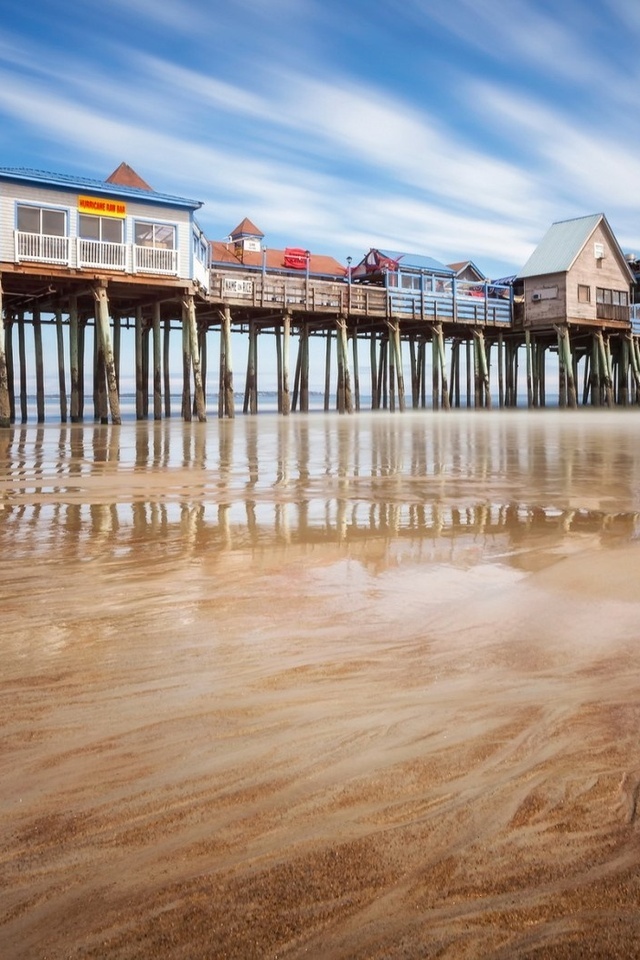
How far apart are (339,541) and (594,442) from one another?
10934 millimetres

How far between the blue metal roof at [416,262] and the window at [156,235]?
2383 cm

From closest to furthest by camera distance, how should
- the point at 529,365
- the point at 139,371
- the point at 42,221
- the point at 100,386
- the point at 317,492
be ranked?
the point at 317,492 < the point at 42,221 < the point at 100,386 < the point at 139,371 < the point at 529,365

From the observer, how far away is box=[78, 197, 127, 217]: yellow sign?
2450 centimetres

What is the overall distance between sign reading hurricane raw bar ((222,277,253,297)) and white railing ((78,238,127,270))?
6446 mm

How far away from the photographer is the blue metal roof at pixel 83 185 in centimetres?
Result: 2339

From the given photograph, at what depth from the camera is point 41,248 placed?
2367 cm

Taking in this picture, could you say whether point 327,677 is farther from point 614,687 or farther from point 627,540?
point 627,540

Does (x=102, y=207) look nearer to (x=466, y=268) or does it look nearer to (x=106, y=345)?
(x=106, y=345)

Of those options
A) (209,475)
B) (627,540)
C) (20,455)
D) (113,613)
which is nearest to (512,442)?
(209,475)

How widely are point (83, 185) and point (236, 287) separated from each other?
8415mm

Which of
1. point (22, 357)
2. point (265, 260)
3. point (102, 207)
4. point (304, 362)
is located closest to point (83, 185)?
point (102, 207)

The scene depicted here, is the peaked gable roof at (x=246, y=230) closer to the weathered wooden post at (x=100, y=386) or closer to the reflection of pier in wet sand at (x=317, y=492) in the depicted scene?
the weathered wooden post at (x=100, y=386)

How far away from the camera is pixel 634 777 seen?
6.40 ft

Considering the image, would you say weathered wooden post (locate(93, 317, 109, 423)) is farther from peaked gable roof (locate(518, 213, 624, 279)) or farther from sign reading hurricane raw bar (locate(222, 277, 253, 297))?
peaked gable roof (locate(518, 213, 624, 279))
